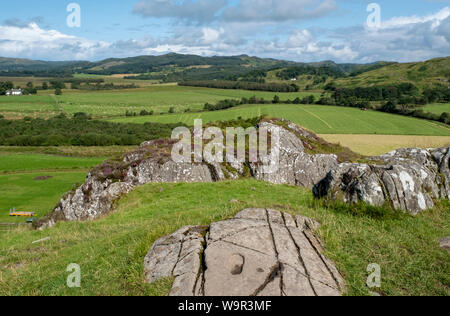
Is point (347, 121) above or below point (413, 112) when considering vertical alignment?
below

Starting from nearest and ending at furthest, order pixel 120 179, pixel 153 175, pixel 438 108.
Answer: pixel 120 179, pixel 153 175, pixel 438 108

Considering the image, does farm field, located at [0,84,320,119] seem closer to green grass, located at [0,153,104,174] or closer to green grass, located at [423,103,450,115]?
green grass, located at [423,103,450,115]

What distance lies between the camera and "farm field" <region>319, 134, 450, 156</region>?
6178 centimetres

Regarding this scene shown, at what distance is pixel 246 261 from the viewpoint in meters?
7.30

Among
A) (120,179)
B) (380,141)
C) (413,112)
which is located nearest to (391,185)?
(120,179)

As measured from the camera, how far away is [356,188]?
488 inches

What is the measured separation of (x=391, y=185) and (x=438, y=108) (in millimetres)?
129789

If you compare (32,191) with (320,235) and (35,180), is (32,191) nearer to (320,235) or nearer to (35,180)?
(35,180)

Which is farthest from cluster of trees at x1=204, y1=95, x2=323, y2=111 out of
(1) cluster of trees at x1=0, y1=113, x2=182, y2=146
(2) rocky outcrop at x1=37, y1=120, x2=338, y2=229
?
(2) rocky outcrop at x1=37, y1=120, x2=338, y2=229

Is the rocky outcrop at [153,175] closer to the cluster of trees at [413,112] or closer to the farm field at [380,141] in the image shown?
the farm field at [380,141]

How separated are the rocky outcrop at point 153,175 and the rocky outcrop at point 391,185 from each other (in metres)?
10.1
